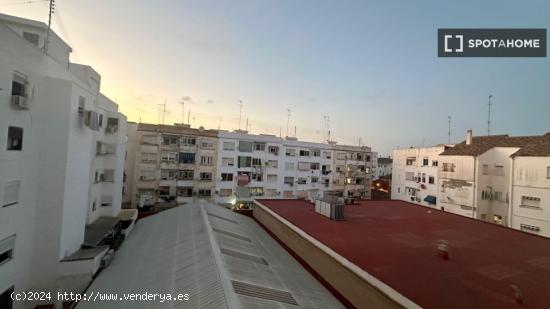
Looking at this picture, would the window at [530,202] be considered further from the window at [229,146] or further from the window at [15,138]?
the window at [15,138]

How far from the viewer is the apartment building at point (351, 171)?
5262cm

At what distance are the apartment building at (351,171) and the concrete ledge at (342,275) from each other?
36.0 meters

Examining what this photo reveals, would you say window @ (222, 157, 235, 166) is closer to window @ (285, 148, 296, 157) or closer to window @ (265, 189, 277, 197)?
window @ (265, 189, 277, 197)

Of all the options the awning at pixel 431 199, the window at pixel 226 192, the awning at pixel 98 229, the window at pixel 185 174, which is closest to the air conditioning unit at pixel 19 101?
the awning at pixel 98 229

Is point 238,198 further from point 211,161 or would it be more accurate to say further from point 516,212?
point 516,212

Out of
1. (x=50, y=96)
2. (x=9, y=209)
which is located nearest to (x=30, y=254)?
(x=9, y=209)

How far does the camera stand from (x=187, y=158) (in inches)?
1575

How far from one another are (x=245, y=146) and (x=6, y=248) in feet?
109

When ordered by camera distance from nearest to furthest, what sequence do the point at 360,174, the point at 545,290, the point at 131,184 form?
the point at 545,290 < the point at 131,184 < the point at 360,174

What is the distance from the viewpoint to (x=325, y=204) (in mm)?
20812

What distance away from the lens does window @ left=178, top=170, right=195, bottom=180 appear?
39562 millimetres

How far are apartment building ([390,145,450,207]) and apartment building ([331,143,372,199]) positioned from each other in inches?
211

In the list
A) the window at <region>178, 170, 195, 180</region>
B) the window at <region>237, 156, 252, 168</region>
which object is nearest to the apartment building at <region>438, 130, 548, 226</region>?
the window at <region>237, 156, 252, 168</region>

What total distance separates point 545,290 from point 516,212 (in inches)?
970
